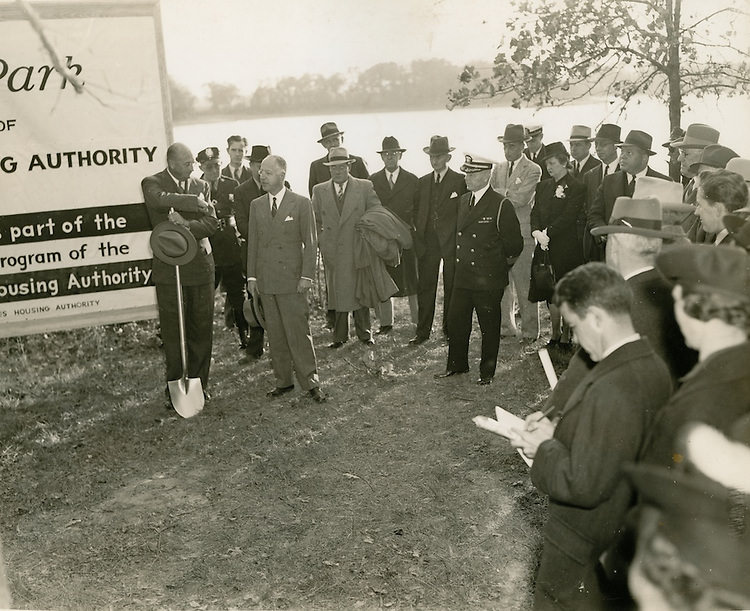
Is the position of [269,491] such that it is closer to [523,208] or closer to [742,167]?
[742,167]

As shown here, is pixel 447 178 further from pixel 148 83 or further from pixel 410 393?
pixel 148 83

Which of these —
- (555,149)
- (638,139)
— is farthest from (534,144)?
(638,139)

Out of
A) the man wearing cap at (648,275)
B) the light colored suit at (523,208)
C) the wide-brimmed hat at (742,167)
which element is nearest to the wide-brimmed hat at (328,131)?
the light colored suit at (523,208)

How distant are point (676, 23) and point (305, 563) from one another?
365 centimetres

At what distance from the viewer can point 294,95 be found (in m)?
4.88

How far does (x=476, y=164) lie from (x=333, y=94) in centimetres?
127

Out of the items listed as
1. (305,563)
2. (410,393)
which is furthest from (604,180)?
(305,563)

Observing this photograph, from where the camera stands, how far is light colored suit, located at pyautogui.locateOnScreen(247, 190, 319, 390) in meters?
5.59

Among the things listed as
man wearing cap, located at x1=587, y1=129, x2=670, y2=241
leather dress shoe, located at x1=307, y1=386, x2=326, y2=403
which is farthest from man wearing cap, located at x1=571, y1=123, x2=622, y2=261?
leather dress shoe, located at x1=307, y1=386, x2=326, y2=403

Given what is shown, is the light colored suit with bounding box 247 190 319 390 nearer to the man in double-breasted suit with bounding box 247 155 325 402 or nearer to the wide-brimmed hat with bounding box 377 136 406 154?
the man in double-breasted suit with bounding box 247 155 325 402

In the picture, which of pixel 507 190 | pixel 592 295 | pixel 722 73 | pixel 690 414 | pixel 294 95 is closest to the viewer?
pixel 690 414

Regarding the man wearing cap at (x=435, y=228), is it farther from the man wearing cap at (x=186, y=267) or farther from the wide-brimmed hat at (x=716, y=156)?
the wide-brimmed hat at (x=716, y=156)

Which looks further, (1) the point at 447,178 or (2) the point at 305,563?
(1) the point at 447,178

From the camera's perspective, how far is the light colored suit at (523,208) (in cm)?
637
